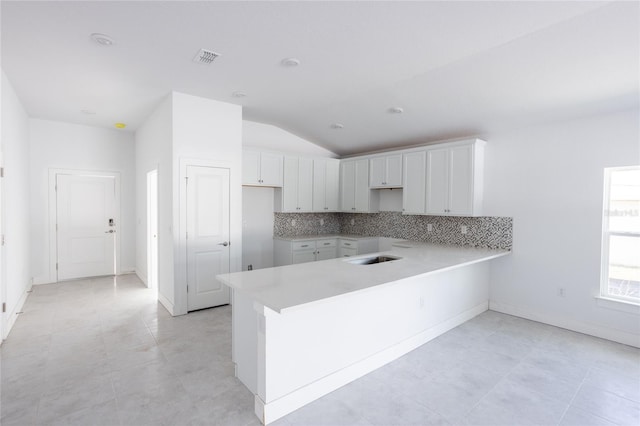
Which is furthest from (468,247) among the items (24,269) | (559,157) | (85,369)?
(24,269)

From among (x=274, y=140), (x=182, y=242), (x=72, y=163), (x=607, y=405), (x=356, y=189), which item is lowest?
(x=607, y=405)

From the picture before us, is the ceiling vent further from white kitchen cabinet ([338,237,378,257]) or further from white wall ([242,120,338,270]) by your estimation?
white kitchen cabinet ([338,237,378,257])

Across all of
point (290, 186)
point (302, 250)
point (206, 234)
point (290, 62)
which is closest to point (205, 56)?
point (290, 62)

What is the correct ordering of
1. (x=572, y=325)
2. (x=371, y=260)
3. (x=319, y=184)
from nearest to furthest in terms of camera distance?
1. (x=371, y=260)
2. (x=572, y=325)
3. (x=319, y=184)

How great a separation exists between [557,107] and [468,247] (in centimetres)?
196

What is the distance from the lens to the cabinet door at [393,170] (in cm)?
514

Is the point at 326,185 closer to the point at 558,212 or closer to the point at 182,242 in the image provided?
the point at 182,242

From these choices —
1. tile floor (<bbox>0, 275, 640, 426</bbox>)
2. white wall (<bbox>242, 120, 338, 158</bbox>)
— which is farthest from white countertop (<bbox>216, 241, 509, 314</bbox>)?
white wall (<bbox>242, 120, 338, 158</bbox>)

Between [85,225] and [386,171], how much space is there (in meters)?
5.38

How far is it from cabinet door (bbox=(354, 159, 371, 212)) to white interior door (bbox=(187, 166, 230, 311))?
8.08 feet

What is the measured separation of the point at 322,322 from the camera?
240 centimetres

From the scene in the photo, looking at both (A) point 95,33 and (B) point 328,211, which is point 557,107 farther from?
(A) point 95,33

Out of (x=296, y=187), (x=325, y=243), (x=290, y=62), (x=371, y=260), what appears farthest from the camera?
(x=325, y=243)

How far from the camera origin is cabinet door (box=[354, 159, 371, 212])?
18.8 ft
